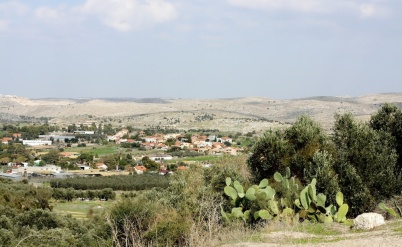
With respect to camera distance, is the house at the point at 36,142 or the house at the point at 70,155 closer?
the house at the point at 70,155

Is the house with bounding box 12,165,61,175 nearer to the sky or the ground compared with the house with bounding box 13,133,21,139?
nearer to the ground

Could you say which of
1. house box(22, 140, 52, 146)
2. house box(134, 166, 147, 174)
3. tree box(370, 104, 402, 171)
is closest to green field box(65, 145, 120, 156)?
house box(22, 140, 52, 146)

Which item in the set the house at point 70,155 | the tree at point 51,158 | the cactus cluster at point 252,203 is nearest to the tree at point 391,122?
the cactus cluster at point 252,203

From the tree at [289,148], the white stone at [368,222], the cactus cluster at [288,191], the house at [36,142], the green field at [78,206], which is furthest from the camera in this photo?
the house at [36,142]

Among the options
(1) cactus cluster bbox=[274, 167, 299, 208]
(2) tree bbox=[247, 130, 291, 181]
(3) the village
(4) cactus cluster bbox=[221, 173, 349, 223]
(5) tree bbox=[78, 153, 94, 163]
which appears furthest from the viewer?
(5) tree bbox=[78, 153, 94, 163]

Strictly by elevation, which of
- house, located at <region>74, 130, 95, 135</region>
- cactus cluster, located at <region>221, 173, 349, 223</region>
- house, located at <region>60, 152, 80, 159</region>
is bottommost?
house, located at <region>60, 152, 80, 159</region>

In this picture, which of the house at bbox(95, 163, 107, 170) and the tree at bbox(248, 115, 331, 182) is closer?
the tree at bbox(248, 115, 331, 182)

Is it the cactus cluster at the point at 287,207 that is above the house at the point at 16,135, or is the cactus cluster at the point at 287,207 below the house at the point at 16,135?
above

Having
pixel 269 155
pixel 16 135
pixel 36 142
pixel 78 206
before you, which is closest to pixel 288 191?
pixel 269 155

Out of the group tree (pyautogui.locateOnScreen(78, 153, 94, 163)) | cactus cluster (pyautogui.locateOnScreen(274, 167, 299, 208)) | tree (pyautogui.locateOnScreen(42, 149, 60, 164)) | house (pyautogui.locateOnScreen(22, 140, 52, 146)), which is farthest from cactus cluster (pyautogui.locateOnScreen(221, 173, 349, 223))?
house (pyautogui.locateOnScreen(22, 140, 52, 146))

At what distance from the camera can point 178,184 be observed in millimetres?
27281

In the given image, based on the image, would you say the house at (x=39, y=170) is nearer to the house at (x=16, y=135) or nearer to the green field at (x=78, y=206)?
the green field at (x=78, y=206)

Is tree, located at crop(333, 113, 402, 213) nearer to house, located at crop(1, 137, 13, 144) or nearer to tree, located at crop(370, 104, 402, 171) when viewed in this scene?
tree, located at crop(370, 104, 402, 171)

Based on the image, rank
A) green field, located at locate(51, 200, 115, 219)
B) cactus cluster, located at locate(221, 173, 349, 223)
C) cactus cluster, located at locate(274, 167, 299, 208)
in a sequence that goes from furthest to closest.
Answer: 1. green field, located at locate(51, 200, 115, 219)
2. cactus cluster, located at locate(274, 167, 299, 208)
3. cactus cluster, located at locate(221, 173, 349, 223)
